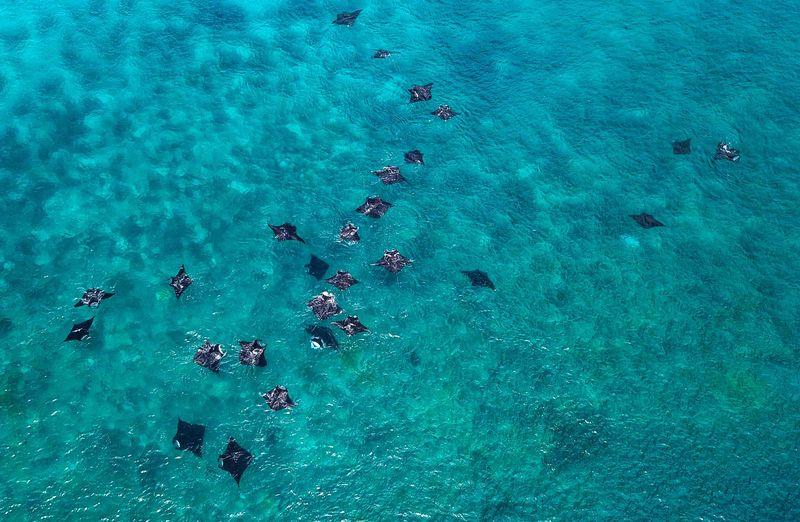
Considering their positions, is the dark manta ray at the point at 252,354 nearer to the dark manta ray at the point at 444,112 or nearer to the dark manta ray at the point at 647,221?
the dark manta ray at the point at 444,112

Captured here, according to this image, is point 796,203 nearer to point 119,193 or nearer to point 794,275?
point 794,275

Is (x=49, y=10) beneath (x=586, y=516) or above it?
above

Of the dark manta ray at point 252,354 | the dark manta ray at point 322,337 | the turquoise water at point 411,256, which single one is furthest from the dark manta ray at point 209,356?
→ the dark manta ray at point 322,337

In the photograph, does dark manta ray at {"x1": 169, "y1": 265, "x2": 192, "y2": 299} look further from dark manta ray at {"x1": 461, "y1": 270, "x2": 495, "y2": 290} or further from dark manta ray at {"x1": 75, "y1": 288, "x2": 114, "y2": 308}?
dark manta ray at {"x1": 461, "y1": 270, "x2": 495, "y2": 290}

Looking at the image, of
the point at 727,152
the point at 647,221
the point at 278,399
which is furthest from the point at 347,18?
the point at 278,399

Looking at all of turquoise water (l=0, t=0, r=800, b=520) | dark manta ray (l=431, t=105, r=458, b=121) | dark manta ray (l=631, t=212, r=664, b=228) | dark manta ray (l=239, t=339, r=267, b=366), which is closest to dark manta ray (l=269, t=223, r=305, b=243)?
turquoise water (l=0, t=0, r=800, b=520)

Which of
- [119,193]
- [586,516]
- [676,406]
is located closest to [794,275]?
[676,406]

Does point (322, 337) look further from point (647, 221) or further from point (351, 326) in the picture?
point (647, 221)
